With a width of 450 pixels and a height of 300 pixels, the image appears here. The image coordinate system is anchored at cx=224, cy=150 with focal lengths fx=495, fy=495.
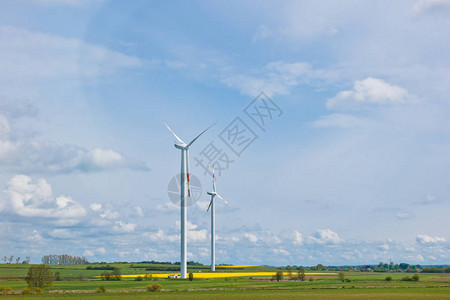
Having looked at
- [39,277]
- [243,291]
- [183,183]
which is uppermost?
[183,183]

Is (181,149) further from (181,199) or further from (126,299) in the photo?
(126,299)

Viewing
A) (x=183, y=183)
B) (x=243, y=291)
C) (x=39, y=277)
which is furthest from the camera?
(x=183, y=183)

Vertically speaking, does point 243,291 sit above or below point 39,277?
below

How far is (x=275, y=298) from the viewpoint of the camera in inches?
2857

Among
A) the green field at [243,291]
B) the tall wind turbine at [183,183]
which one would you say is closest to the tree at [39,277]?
the green field at [243,291]

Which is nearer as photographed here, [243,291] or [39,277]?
[243,291]

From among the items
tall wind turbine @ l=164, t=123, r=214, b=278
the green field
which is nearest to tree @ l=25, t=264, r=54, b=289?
the green field

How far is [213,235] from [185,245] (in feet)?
152

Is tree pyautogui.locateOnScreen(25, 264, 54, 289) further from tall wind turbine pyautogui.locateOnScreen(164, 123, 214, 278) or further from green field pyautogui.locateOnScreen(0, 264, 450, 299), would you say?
tall wind turbine pyautogui.locateOnScreen(164, 123, 214, 278)

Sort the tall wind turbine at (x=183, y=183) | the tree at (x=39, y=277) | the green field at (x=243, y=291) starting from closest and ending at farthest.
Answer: the green field at (x=243, y=291) < the tree at (x=39, y=277) < the tall wind turbine at (x=183, y=183)

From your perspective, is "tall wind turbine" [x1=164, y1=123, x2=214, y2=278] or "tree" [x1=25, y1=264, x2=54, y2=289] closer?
"tree" [x1=25, y1=264, x2=54, y2=289]

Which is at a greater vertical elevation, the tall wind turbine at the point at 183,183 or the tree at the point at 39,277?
the tall wind turbine at the point at 183,183

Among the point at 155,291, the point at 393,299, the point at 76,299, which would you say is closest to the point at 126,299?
the point at 76,299

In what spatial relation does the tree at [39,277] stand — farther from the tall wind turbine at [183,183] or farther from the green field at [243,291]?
the tall wind turbine at [183,183]
